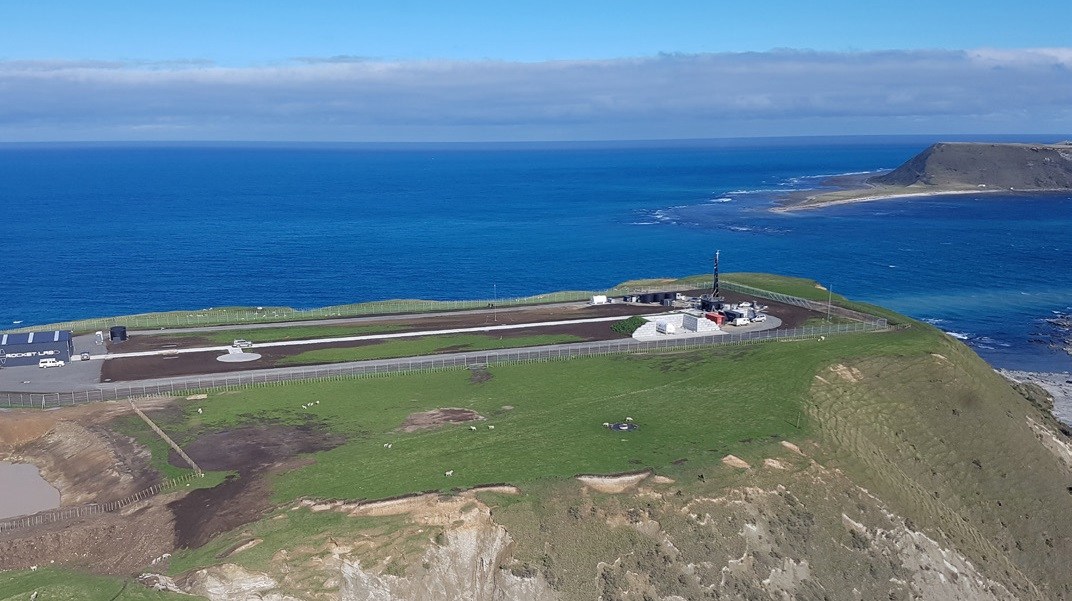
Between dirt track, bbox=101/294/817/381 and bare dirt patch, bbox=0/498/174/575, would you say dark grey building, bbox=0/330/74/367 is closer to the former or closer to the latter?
dirt track, bbox=101/294/817/381

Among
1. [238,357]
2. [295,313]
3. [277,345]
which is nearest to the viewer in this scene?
[238,357]

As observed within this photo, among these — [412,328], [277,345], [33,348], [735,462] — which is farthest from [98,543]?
[412,328]

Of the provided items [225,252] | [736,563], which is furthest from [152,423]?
[225,252]

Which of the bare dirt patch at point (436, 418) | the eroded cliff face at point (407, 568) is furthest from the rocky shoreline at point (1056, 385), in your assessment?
the eroded cliff face at point (407, 568)

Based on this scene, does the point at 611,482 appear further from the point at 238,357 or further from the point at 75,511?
the point at 238,357

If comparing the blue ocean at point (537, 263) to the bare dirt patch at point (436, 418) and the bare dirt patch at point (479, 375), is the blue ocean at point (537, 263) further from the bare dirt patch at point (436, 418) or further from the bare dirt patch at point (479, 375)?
the bare dirt patch at point (436, 418)

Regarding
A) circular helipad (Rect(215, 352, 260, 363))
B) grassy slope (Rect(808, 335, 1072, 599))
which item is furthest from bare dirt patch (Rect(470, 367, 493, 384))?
grassy slope (Rect(808, 335, 1072, 599))

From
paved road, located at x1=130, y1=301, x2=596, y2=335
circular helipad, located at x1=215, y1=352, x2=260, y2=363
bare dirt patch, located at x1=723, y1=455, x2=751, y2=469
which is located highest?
circular helipad, located at x1=215, y1=352, x2=260, y2=363
